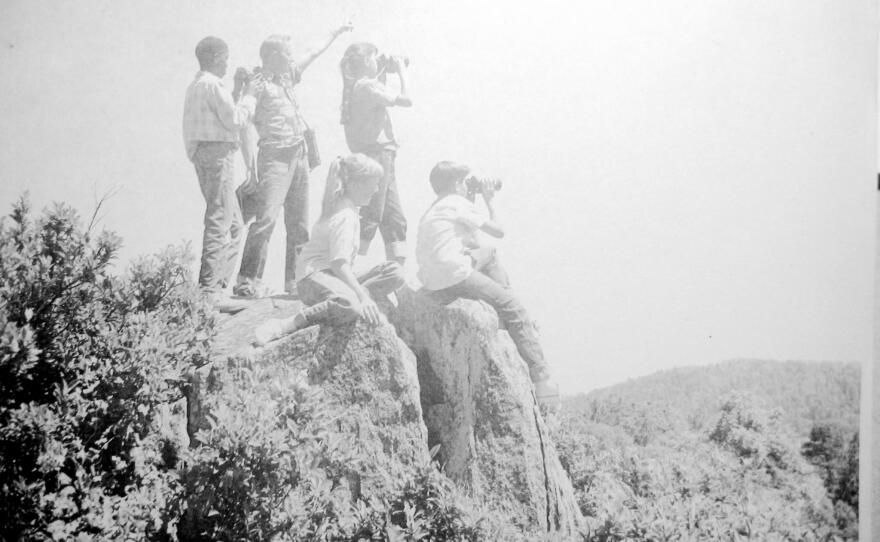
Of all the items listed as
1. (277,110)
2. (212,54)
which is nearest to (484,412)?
(277,110)

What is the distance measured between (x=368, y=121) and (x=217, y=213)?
109cm

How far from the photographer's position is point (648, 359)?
14.7 feet

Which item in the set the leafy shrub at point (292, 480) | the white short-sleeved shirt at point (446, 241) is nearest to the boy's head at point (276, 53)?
the white short-sleeved shirt at point (446, 241)

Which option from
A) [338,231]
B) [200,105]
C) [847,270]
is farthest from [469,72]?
[847,270]

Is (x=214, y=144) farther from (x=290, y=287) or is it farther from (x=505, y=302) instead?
(x=505, y=302)

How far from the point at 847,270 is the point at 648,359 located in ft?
5.79

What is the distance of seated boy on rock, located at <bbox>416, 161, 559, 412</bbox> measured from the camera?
163 inches

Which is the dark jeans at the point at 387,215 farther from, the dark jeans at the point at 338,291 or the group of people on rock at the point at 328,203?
the dark jeans at the point at 338,291

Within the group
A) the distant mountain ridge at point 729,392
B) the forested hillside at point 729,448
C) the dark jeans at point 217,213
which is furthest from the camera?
the distant mountain ridge at point 729,392

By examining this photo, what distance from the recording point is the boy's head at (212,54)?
13.1 ft

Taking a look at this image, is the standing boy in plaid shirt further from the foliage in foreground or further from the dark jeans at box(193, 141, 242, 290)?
the foliage in foreground

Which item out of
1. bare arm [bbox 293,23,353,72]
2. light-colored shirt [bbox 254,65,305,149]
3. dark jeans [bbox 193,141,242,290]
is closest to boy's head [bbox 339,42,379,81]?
bare arm [bbox 293,23,353,72]

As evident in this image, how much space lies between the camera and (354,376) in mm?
3828

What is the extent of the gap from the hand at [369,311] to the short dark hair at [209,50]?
1.69 metres
